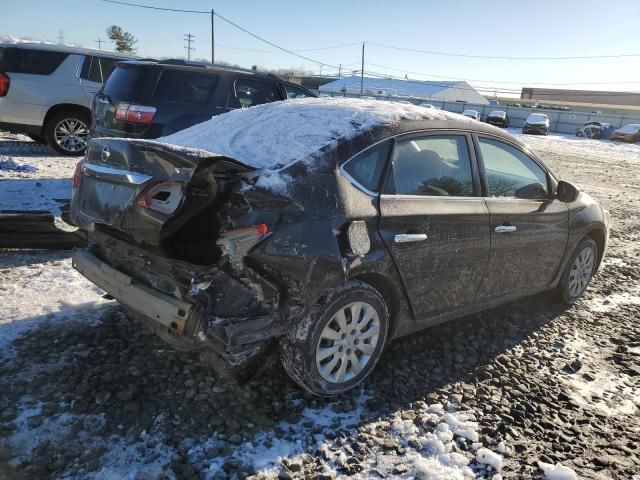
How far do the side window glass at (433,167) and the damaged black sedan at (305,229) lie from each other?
11 millimetres

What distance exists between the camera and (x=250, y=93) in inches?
299

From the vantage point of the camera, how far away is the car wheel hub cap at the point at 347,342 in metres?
2.98

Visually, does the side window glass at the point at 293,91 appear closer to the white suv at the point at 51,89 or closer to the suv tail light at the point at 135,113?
the suv tail light at the point at 135,113

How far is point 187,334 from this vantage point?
8.41ft

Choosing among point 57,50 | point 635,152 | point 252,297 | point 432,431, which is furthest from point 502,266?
point 635,152

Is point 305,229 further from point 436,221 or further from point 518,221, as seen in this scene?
point 518,221

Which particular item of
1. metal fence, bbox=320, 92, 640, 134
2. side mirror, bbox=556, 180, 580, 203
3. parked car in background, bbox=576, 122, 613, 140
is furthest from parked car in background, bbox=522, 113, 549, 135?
side mirror, bbox=556, 180, 580, 203

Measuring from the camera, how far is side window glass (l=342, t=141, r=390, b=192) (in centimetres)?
304

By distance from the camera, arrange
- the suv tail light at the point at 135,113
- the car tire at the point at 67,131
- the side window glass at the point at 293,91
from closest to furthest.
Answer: the suv tail light at the point at 135,113
the side window glass at the point at 293,91
the car tire at the point at 67,131

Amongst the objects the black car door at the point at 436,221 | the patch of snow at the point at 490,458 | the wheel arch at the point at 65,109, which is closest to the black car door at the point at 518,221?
the black car door at the point at 436,221

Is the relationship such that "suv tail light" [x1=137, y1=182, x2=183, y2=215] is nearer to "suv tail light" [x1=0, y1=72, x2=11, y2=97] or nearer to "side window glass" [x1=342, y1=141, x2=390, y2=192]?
"side window glass" [x1=342, y1=141, x2=390, y2=192]

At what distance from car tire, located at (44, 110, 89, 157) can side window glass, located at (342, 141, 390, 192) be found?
27.3 ft

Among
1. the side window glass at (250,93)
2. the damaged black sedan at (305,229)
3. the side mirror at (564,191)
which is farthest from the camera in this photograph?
the side window glass at (250,93)

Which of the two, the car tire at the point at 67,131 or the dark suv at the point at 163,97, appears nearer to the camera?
the dark suv at the point at 163,97
